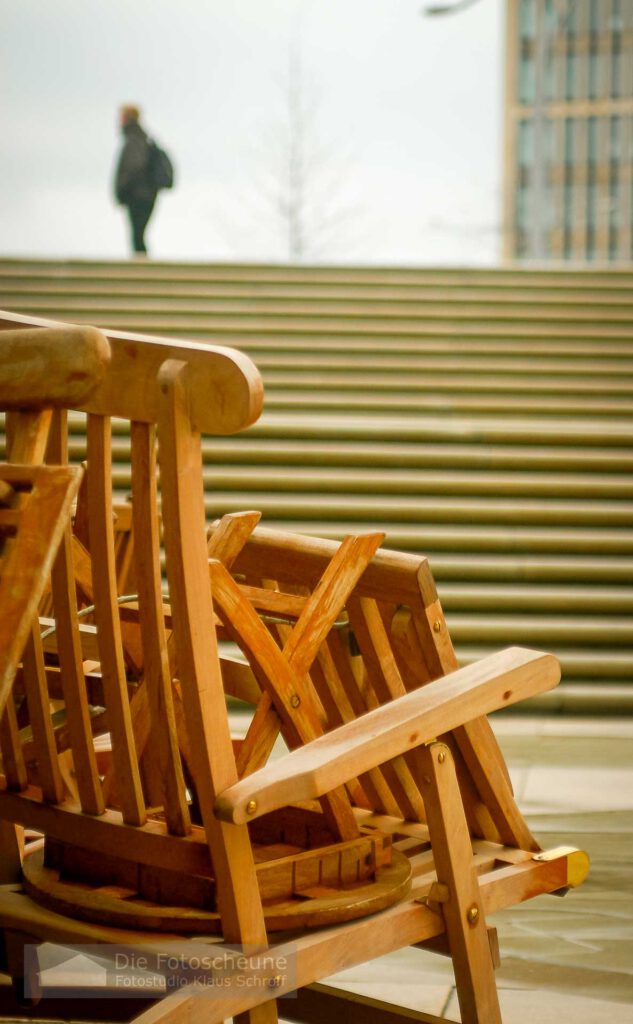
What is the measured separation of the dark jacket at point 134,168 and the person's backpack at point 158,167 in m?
0.03

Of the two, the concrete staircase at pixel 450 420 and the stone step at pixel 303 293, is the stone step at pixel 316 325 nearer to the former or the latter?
the concrete staircase at pixel 450 420

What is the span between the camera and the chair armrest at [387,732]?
1590 millimetres


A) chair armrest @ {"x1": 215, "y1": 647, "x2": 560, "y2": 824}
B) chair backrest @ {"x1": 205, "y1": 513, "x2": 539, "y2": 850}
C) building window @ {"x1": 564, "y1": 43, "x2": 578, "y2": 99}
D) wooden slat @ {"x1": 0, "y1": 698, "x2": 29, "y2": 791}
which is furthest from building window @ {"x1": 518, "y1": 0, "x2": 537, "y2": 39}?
wooden slat @ {"x1": 0, "y1": 698, "x2": 29, "y2": 791}

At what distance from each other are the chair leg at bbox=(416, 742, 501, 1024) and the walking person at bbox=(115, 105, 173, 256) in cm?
1201

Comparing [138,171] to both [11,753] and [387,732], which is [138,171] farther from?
[387,732]

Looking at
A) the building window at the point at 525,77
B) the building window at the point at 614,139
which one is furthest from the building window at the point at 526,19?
the building window at the point at 614,139

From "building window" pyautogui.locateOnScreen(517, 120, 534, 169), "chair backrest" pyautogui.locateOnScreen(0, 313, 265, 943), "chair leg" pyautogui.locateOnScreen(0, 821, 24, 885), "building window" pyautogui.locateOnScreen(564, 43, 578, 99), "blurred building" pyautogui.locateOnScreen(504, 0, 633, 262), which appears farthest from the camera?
"building window" pyautogui.locateOnScreen(564, 43, 578, 99)

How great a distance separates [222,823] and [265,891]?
196 millimetres

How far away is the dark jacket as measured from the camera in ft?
43.2

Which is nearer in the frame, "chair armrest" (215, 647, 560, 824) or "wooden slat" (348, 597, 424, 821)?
"chair armrest" (215, 647, 560, 824)

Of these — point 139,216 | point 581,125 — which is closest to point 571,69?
point 581,125

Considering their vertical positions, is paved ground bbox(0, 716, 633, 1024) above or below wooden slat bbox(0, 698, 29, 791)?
below

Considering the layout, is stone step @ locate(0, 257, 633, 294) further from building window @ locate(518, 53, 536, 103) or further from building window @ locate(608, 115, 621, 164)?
building window @ locate(608, 115, 621, 164)

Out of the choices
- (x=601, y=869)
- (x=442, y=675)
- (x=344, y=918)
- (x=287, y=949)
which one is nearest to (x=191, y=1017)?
(x=287, y=949)
